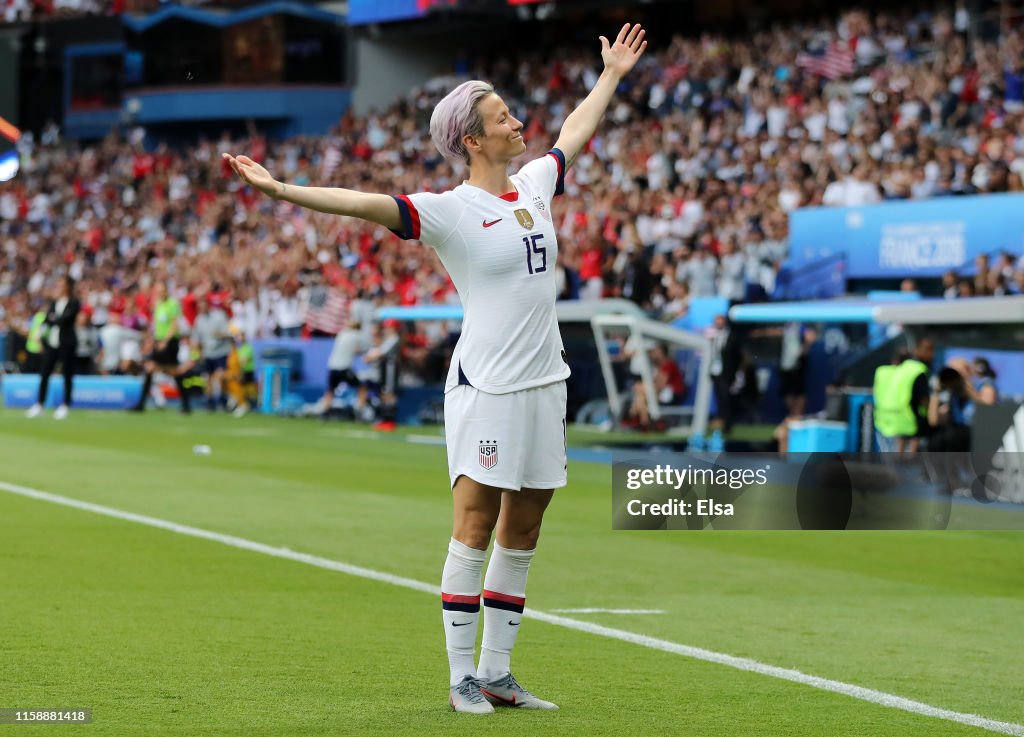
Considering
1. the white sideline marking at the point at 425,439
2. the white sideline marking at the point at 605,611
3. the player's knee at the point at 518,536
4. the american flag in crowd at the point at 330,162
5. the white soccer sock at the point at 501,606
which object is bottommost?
the white sideline marking at the point at 425,439

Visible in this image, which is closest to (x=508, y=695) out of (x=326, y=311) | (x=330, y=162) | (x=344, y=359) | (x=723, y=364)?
(x=723, y=364)

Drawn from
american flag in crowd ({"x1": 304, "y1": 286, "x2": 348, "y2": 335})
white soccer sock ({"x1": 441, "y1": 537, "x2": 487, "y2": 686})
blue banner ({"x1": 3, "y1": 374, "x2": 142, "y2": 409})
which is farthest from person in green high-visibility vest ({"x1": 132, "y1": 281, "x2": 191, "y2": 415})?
white soccer sock ({"x1": 441, "y1": 537, "x2": 487, "y2": 686})

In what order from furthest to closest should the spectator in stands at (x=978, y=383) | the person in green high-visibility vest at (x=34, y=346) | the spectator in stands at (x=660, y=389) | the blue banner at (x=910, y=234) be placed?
the person in green high-visibility vest at (x=34, y=346), the spectator in stands at (x=660, y=389), the blue banner at (x=910, y=234), the spectator in stands at (x=978, y=383)

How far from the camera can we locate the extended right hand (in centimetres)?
579

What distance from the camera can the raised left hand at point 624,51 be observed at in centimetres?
730

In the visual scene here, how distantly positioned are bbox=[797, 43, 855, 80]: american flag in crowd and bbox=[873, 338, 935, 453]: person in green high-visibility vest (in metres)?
14.4

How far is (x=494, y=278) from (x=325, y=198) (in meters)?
0.71

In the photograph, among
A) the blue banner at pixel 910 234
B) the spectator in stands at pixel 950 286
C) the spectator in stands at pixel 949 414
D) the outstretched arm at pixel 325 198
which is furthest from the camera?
the blue banner at pixel 910 234

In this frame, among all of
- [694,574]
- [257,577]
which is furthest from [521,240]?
[694,574]

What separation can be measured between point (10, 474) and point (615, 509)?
1055 cm

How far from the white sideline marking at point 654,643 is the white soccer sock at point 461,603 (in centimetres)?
157

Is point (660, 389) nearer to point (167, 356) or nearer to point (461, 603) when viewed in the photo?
point (167, 356)

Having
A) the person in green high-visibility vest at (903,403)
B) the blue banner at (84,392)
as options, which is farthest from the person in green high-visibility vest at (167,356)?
the person in green high-visibility vest at (903,403)

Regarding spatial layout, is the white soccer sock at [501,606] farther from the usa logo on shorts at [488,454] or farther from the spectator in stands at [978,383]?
the spectator in stands at [978,383]
